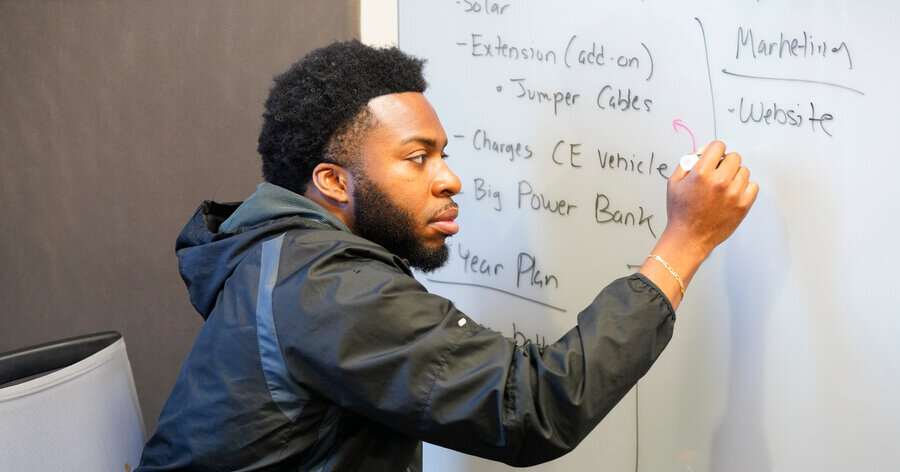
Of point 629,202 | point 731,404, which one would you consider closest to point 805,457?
point 731,404

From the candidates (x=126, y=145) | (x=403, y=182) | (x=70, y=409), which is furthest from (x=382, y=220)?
(x=126, y=145)

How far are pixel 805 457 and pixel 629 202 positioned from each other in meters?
0.45

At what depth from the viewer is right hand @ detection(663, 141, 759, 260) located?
3.10 feet

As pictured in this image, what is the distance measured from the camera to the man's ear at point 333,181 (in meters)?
1.06

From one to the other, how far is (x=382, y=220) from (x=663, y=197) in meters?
0.45

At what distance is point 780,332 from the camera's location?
112 centimetres

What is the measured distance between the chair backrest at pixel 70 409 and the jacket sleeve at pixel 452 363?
46 centimetres

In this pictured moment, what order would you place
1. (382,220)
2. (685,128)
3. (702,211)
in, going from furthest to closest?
(685,128)
(382,220)
(702,211)

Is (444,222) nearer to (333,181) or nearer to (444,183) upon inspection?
(444,183)

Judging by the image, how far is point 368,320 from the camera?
825 millimetres

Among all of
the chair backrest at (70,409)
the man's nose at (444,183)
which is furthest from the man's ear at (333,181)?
the chair backrest at (70,409)

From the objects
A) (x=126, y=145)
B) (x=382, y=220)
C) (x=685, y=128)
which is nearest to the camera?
(x=382, y=220)

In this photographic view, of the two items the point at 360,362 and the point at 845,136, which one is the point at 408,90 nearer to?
the point at 360,362

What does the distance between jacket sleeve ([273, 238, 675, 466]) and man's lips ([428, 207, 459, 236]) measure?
213 mm
